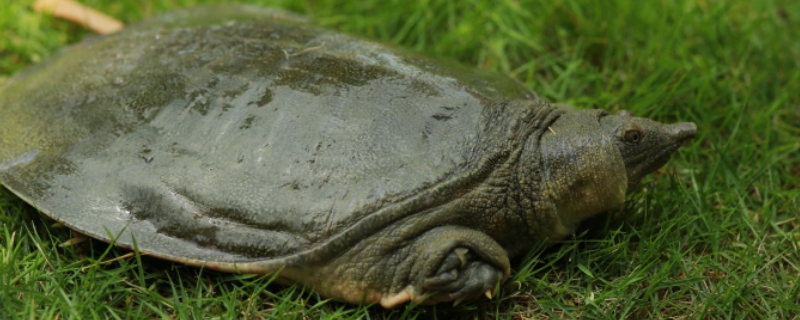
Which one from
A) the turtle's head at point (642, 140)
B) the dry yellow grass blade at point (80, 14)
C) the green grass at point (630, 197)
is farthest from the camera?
the dry yellow grass blade at point (80, 14)

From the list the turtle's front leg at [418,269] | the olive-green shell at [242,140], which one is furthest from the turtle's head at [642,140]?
the turtle's front leg at [418,269]

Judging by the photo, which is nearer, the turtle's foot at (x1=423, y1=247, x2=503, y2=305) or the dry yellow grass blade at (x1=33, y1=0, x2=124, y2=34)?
the turtle's foot at (x1=423, y1=247, x2=503, y2=305)

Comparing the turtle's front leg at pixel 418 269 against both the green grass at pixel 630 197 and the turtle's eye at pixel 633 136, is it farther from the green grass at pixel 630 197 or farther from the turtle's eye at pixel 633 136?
the turtle's eye at pixel 633 136

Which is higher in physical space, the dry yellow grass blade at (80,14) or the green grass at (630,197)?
the dry yellow grass blade at (80,14)

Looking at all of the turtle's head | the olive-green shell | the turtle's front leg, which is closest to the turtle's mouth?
the turtle's head

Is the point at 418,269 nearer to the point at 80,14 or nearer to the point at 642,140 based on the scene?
the point at 642,140

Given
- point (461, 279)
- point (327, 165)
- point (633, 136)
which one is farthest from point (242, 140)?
point (633, 136)

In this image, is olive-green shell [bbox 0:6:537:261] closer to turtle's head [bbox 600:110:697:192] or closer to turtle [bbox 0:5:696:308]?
turtle [bbox 0:5:696:308]

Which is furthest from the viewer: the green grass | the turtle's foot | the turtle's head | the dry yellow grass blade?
the dry yellow grass blade
